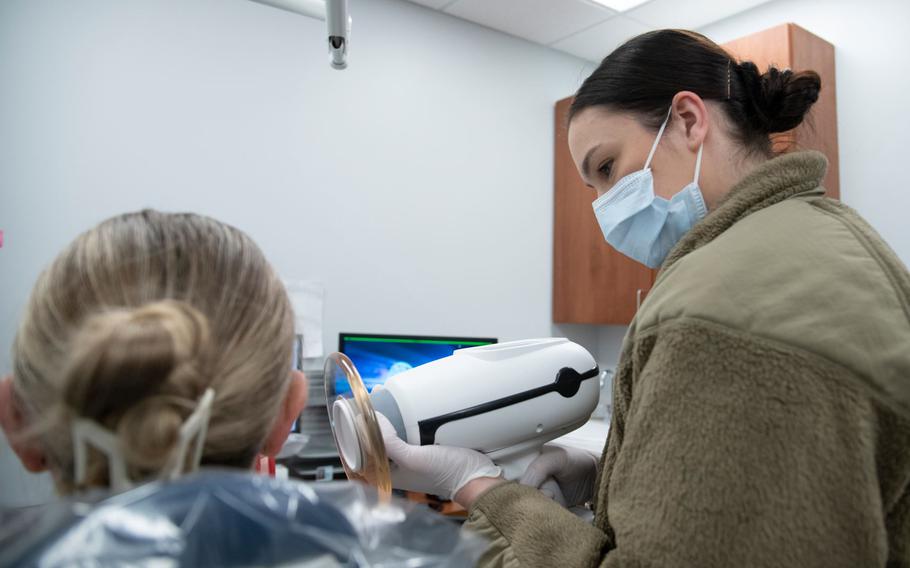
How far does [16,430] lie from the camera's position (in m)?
0.50

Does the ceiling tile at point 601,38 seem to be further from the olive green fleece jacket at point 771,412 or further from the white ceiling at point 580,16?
the olive green fleece jacket at point 771,412

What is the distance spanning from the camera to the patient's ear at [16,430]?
482 mm

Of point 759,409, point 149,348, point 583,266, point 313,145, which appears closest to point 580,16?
point 583,266

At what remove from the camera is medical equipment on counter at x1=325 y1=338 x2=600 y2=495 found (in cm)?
99

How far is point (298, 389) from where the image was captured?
2.11ft

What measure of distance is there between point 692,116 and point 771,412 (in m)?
0.51

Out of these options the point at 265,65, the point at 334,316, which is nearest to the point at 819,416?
the point at 334,316

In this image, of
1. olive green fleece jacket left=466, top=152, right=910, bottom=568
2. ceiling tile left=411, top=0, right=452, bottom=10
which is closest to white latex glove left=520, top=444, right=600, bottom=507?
olive green fleece jacket left=466, top=152, right=910, bottom=568

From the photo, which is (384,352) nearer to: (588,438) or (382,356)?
(382,356)

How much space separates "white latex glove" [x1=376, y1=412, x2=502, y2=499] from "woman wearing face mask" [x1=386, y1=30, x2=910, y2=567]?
4.3 inches

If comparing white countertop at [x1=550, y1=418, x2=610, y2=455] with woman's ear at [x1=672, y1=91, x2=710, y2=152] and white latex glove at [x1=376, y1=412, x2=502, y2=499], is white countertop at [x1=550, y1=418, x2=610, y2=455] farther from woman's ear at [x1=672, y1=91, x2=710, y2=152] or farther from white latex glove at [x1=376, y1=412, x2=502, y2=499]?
woman's ear at [x1=672, y1=91, x2=710, y2=152]

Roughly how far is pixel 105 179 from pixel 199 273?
1.92 meters

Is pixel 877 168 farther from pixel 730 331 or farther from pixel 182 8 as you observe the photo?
pixel 182 8

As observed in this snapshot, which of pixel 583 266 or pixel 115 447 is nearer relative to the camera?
pixel 115 447
